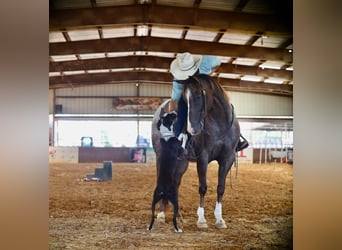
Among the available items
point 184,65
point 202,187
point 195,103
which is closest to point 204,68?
point 184,65

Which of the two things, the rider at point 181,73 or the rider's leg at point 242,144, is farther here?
the rider's leg at point 242,144

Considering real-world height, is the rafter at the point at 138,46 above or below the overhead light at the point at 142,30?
below

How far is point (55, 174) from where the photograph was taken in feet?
8.73

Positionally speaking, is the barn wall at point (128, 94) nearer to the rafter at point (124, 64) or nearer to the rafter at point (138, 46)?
the rafter at point (124, 64)

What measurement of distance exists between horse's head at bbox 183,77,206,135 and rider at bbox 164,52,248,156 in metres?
0.04

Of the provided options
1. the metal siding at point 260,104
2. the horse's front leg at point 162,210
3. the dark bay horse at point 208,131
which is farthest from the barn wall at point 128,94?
the horse's front leg at point 162,210

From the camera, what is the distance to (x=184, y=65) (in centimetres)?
273

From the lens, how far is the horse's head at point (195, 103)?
274 cm

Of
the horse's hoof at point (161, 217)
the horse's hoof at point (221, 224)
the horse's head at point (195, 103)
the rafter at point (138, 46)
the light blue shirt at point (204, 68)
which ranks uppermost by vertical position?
the rafter at point (138, 46)

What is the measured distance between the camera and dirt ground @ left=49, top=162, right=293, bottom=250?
2.69 m

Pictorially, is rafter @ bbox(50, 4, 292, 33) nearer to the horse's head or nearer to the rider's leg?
the horse's head
